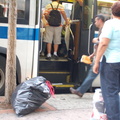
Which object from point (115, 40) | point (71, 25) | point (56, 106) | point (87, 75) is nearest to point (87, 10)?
point (71, 25)

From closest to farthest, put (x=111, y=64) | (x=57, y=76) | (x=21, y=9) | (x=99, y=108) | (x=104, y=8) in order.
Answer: (x=111, y=64) → (x=99, y=108) → (x=21, y=9) → (x=104, y=8) → (x=57, y=76)

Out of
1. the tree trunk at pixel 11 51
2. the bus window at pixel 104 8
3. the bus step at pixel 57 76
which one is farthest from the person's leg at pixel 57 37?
the tree trunk at pixel 11 51

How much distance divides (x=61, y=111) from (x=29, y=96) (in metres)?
0.68

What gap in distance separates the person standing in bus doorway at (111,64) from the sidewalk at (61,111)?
3.33 feet

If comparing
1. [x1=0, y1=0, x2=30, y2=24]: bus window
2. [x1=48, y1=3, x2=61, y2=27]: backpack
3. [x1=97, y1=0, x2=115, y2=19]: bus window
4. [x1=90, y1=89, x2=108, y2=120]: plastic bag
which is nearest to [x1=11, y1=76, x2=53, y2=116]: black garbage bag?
[x1=90, y1=89, x2=108, y2=120]: plastic bag

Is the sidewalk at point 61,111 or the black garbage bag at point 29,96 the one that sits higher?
the black garbage bag at point 29,96

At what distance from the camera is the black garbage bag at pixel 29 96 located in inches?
187

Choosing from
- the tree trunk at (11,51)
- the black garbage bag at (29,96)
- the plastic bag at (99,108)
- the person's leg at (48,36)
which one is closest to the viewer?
the plastic bag at (99,108)

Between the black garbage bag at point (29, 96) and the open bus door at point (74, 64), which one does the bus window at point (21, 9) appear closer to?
the open bus door at point (74, 64)

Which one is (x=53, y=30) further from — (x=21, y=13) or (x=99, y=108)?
(x=99, y=108)

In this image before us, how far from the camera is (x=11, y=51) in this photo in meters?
5.09

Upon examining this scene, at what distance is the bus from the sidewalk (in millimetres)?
748

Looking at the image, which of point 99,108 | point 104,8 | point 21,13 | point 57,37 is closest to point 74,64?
point 57,37

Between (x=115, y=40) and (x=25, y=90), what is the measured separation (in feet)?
5.99
